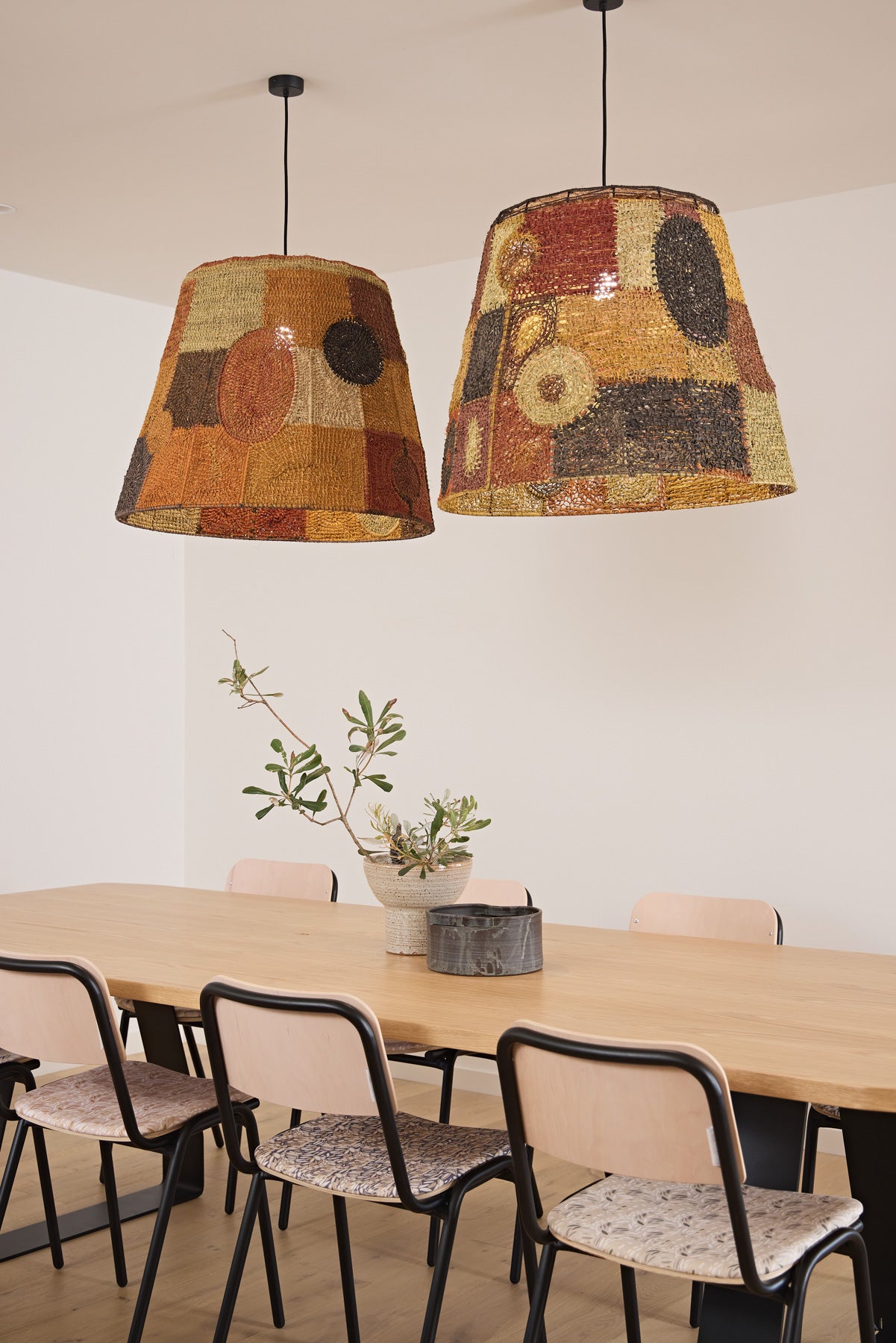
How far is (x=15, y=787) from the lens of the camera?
533cm

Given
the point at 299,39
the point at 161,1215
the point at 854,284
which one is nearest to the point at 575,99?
the point at 299,39

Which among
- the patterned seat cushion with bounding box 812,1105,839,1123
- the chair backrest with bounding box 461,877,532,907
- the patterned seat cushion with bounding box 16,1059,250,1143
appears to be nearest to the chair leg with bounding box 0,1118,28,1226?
the patterned seat cushion with bounding box 16,1059,250,1143

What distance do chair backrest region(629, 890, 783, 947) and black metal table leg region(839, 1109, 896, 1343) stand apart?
91 centimetres

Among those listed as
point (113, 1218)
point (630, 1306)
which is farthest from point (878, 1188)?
point (113, 1218)

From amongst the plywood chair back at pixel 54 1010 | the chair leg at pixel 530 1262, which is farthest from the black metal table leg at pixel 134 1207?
the chair leg at pixel 530 1262

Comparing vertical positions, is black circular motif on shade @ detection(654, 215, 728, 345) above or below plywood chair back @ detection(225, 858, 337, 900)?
above

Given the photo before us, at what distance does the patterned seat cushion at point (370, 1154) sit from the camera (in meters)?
2.51

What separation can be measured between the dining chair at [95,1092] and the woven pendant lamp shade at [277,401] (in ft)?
3.28

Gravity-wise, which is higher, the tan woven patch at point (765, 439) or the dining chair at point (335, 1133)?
the tan woven patch at point (765, 439)

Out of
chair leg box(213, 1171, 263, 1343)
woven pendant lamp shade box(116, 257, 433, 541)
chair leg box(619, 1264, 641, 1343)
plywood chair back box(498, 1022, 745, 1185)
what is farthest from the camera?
woven pendant lamp shade box(116, 257, 433, 541)

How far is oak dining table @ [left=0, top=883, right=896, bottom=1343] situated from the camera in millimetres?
2219

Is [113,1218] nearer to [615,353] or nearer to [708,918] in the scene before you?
[708,918]

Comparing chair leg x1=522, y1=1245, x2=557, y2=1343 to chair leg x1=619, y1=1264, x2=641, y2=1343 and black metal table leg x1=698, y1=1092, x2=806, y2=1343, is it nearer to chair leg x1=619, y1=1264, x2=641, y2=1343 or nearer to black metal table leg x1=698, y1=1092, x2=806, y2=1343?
chair leg x1=619, y1=1264, x2=641, y2=1343

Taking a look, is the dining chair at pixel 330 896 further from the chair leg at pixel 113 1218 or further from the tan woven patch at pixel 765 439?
the tan woven patch at pixel 765 439
